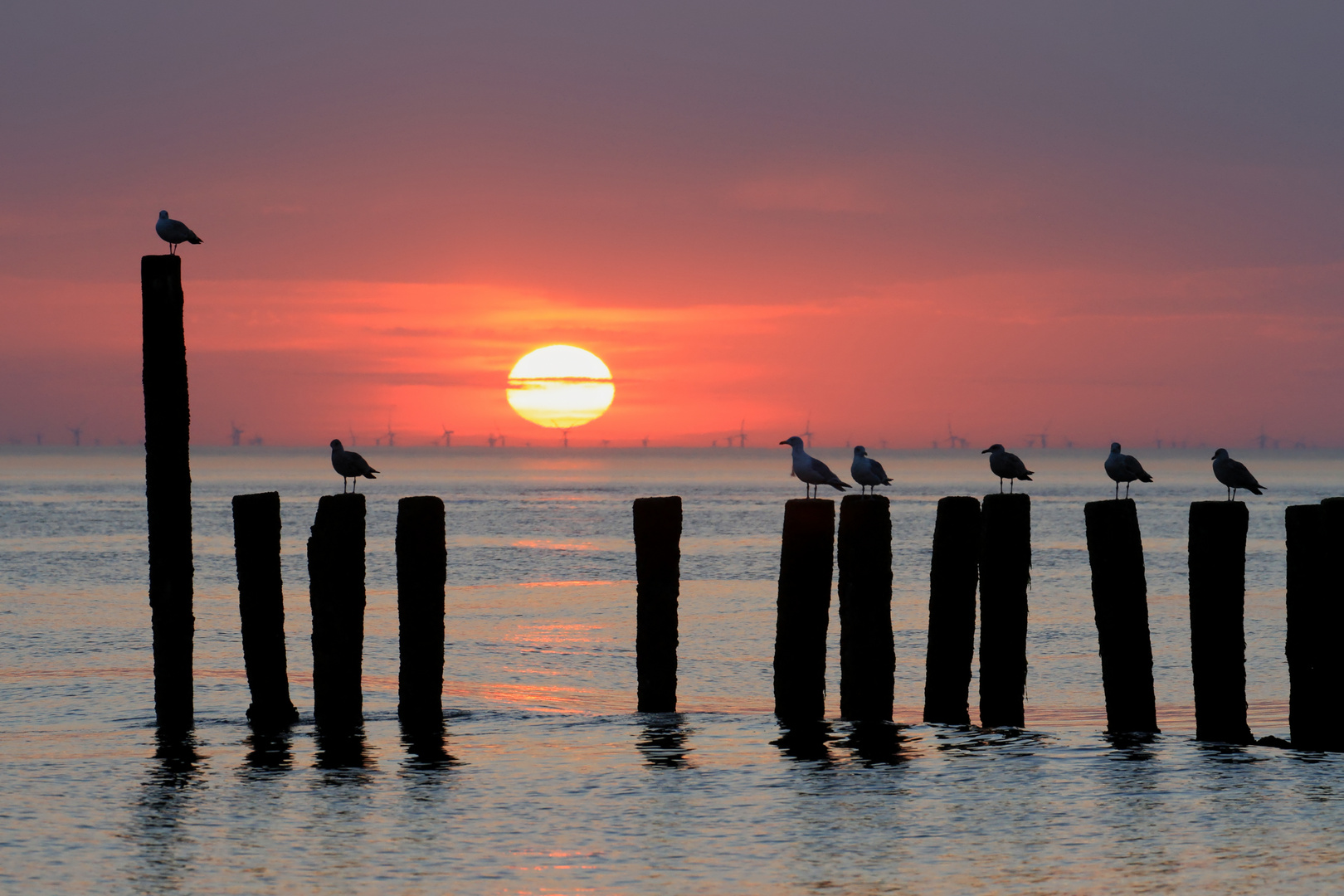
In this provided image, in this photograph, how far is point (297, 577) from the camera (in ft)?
118

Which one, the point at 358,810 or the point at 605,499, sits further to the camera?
the point at 605,499

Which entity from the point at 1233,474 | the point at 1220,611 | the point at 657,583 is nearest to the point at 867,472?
the point at 657,583

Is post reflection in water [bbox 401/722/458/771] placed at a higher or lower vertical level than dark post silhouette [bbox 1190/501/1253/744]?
lower

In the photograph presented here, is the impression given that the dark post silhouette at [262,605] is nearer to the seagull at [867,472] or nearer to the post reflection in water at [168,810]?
the post reflection in water at [168,810]

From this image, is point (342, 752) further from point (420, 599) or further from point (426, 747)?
point (420, 599)

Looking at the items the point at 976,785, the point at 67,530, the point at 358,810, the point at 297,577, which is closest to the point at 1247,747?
the point at 976,785

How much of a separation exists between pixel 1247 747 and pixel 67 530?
52164mm

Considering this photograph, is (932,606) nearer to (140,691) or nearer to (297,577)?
(140,691)

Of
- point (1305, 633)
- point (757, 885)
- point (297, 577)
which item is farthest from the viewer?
point (297, 577)

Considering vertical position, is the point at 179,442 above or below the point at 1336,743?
above

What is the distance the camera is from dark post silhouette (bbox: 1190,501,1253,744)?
13.1 meters

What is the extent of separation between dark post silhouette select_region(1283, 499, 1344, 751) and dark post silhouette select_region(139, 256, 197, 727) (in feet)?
32.2

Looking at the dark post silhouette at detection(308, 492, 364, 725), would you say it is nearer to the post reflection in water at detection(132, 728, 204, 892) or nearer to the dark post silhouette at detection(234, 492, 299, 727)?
the dark post silhouette at detection(234, 492, 299, 727)

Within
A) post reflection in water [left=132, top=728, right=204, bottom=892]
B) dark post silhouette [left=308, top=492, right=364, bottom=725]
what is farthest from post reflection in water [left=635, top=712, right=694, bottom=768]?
post reflection in water [left=132, top=728, right=204, bottom=892]
